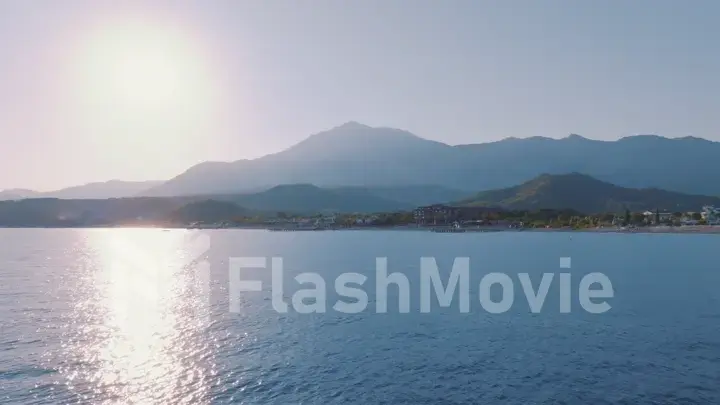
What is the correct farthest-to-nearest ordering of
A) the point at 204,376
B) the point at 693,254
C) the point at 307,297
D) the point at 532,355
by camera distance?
the point at 693,254 < the point at 307,297 < the point at 532,355 < the point at 204,376

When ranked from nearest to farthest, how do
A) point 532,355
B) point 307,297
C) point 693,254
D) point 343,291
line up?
1. point 532,355
2. point 307,297
3. point 343,291
4. point 693,254

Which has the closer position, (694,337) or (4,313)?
(694,337)

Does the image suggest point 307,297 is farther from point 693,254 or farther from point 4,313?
point 693,254

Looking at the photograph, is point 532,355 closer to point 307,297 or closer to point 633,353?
point 633,353

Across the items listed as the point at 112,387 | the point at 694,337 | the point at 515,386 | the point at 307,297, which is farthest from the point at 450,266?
the point at 112,387

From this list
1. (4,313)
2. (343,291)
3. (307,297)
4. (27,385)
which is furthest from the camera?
(343,291)

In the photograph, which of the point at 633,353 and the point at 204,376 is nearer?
the point at 204,376

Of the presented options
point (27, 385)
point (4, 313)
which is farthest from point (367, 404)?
point (4, 313)

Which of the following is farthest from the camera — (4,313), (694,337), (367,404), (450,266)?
(450,266)
